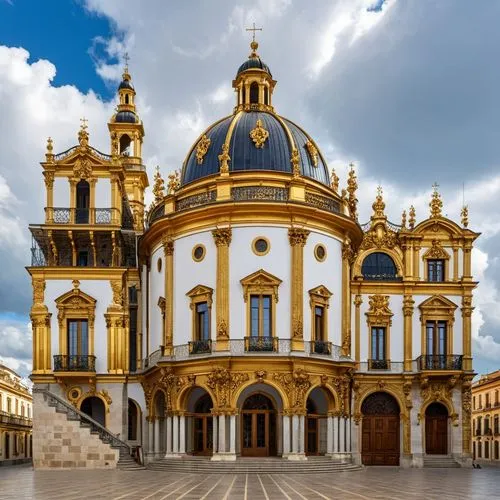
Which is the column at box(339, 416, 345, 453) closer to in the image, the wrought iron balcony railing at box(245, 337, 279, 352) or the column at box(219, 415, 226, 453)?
the wrought iron balcony railing at box(245, 337, 279, 352)

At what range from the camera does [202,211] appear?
147ft

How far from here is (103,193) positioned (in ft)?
166

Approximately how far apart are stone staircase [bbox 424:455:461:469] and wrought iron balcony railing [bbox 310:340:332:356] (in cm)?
1153

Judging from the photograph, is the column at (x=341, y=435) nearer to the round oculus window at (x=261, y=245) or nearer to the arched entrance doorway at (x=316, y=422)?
the arched entrance doorway at (x=316, y=422)

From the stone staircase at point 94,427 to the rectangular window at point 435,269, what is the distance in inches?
897

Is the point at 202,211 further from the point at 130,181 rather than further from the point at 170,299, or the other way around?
the point at 130,181

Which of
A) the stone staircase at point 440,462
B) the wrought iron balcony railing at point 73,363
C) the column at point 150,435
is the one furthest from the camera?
A: the stone staircase at point 440,462

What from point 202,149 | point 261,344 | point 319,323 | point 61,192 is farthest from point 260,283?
point 61,192

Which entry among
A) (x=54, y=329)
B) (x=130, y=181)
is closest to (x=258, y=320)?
(x=54, y=329)

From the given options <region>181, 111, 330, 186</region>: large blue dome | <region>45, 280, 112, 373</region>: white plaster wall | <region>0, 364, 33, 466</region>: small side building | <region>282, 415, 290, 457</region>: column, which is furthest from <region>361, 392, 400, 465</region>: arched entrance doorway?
<region>0, 364, 33, 466</region>: small side building

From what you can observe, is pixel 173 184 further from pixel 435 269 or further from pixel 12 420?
pixel 12 420

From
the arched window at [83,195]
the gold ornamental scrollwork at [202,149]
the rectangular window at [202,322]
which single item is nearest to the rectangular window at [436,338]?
the rectangular window at [202,322]

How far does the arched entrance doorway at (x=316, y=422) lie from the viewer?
148ft

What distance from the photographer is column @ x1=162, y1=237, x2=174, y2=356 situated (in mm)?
45688
